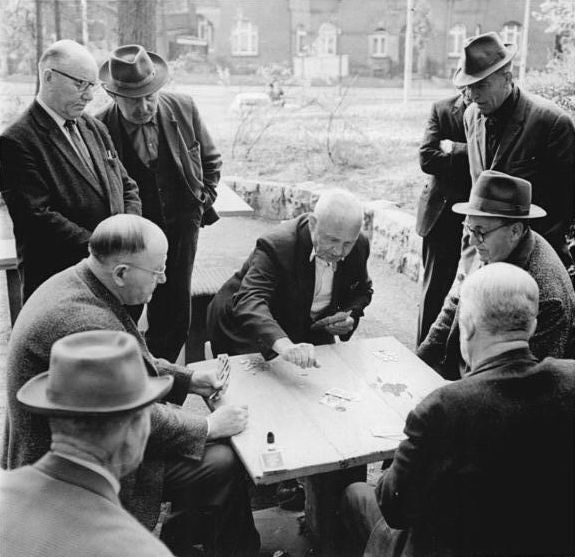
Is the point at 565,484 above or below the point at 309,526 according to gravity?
above

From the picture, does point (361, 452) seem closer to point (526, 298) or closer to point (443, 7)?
point (526, 298)

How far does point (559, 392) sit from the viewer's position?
7.71 ft

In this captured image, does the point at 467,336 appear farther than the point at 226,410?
No

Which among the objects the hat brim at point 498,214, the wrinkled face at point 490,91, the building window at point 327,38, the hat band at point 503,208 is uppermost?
the building window at point 327,38

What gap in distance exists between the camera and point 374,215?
8.45 m

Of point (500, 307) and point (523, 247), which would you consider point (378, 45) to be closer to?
point (523, 247)

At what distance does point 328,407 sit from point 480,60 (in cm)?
222

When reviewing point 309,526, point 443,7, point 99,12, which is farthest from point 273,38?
point 309,526

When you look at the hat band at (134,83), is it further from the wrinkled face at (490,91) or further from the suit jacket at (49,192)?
the wrinkled face at (490,91)

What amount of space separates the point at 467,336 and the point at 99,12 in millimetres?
24076

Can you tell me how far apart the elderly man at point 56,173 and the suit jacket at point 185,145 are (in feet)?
1.76

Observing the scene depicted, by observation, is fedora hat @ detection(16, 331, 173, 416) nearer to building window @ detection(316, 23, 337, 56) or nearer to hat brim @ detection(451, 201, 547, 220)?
hat brim @ detection(451, 201, 547, 220)

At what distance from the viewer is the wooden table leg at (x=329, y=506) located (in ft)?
11.5

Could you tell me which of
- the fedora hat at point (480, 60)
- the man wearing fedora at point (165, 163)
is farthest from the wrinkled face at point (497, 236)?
the man wearing fedora at point (165, 163)
